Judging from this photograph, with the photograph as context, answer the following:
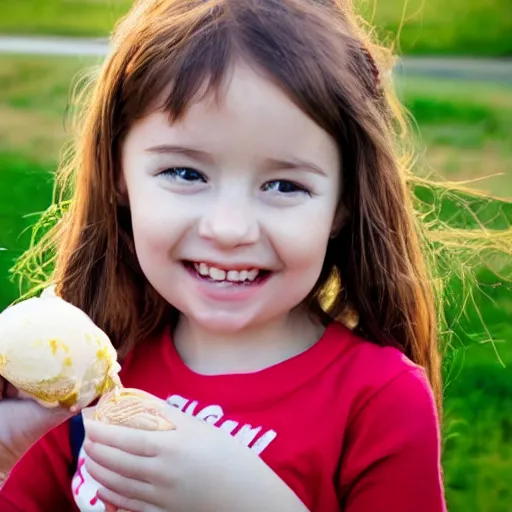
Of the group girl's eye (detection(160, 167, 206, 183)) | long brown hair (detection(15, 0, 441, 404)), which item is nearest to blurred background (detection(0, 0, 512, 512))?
long brown hair (detection(15, 0, 441, 404))

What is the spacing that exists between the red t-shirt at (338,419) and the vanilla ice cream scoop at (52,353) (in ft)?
0.91

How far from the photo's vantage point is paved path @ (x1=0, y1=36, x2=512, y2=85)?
8.47 m

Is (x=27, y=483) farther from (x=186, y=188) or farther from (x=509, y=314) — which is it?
(x=509, y=314)

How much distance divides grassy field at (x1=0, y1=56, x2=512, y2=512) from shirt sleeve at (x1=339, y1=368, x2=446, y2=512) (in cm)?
71

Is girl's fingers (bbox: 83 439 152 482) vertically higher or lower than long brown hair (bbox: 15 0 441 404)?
lower

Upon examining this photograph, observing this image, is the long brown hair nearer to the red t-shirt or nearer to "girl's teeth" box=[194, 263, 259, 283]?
the red t-shirt

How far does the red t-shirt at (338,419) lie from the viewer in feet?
6.44

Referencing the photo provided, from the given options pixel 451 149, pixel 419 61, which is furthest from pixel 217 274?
pixel 419 61

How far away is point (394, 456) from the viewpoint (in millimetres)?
1953

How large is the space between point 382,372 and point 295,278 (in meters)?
0.24

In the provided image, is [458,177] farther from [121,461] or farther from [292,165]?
[121,461]

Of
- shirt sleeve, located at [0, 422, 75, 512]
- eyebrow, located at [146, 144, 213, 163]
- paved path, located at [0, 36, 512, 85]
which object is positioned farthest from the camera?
paved path, located at [0, 36, 512, 85]

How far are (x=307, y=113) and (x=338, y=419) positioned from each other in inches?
21.3

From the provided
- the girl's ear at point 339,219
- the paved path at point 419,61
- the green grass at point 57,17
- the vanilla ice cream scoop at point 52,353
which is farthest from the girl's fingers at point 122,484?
the green grass at point 57,17
